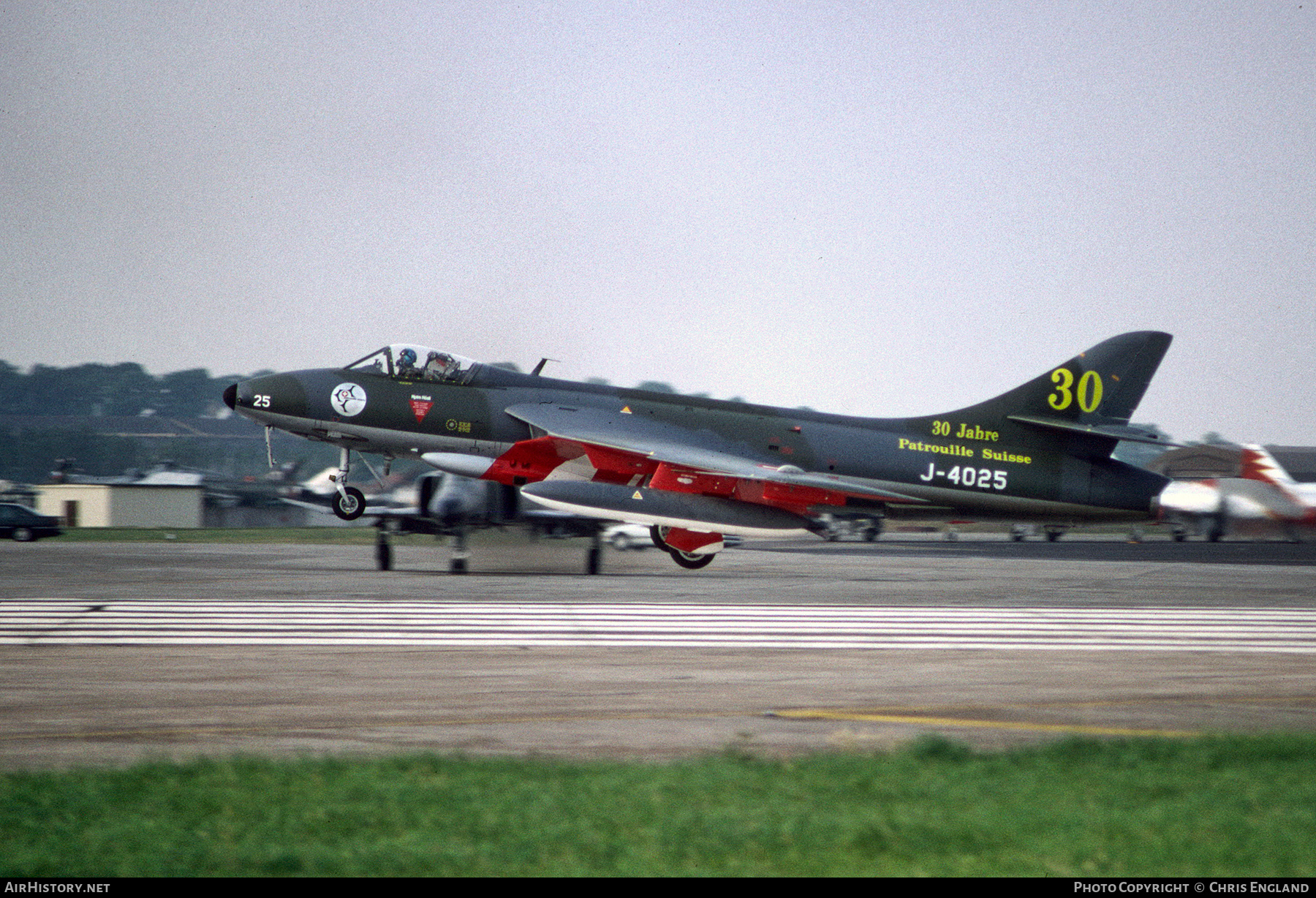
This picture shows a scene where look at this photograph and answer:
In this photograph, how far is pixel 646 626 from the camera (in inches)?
639

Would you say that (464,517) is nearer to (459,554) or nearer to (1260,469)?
(459,554)

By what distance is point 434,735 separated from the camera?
8.55m

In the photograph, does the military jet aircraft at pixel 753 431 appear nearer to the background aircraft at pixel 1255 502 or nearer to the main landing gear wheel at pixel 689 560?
the main landing gear wheel at pixel 689 560

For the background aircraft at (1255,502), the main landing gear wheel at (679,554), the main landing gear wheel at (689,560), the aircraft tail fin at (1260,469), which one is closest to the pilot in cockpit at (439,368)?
the main landing gear wheel at (679,554)

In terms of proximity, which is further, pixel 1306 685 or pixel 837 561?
pixel 837 561

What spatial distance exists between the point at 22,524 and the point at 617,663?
40261 mm

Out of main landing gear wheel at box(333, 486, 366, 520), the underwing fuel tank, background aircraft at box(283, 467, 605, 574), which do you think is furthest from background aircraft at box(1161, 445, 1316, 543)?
main landing gear wheel at box(333, 486, 366, 520)

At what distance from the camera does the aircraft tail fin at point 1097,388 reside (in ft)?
73.0

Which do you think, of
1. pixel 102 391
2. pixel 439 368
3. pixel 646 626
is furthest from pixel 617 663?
pixel 102 391

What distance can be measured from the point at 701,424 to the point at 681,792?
639 inches

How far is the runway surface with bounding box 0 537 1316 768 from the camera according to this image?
8.76 m

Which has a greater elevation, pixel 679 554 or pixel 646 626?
pixel 679 554

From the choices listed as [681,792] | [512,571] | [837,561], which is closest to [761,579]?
[512,571]
